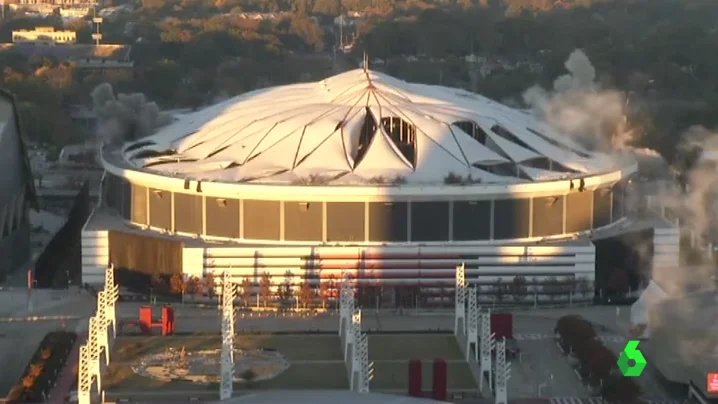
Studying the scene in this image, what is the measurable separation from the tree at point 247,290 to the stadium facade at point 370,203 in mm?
182

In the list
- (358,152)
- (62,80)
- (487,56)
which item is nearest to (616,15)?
(487,56)

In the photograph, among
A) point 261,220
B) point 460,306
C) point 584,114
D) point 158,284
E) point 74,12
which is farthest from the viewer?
point 74,12

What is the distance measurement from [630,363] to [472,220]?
6.97 meters

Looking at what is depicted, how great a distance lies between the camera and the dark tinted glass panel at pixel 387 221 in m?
31.3

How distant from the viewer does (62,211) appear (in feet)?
143

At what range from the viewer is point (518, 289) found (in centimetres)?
3086

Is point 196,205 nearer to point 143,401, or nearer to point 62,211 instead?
point 143,401

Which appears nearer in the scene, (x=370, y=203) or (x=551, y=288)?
(x=551, y=288)

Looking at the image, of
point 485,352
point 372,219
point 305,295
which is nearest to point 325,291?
point 305,295

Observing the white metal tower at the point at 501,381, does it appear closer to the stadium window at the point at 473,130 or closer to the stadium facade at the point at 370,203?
the stadium facade at the point at 370,203

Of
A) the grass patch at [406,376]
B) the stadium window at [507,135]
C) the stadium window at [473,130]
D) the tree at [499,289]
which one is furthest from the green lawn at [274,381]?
the stadium window at [507,135]

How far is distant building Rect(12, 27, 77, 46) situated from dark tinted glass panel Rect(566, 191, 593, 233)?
6290cm

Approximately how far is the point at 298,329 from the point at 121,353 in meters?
3.55

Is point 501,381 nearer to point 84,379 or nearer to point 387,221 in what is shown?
point 84,379
